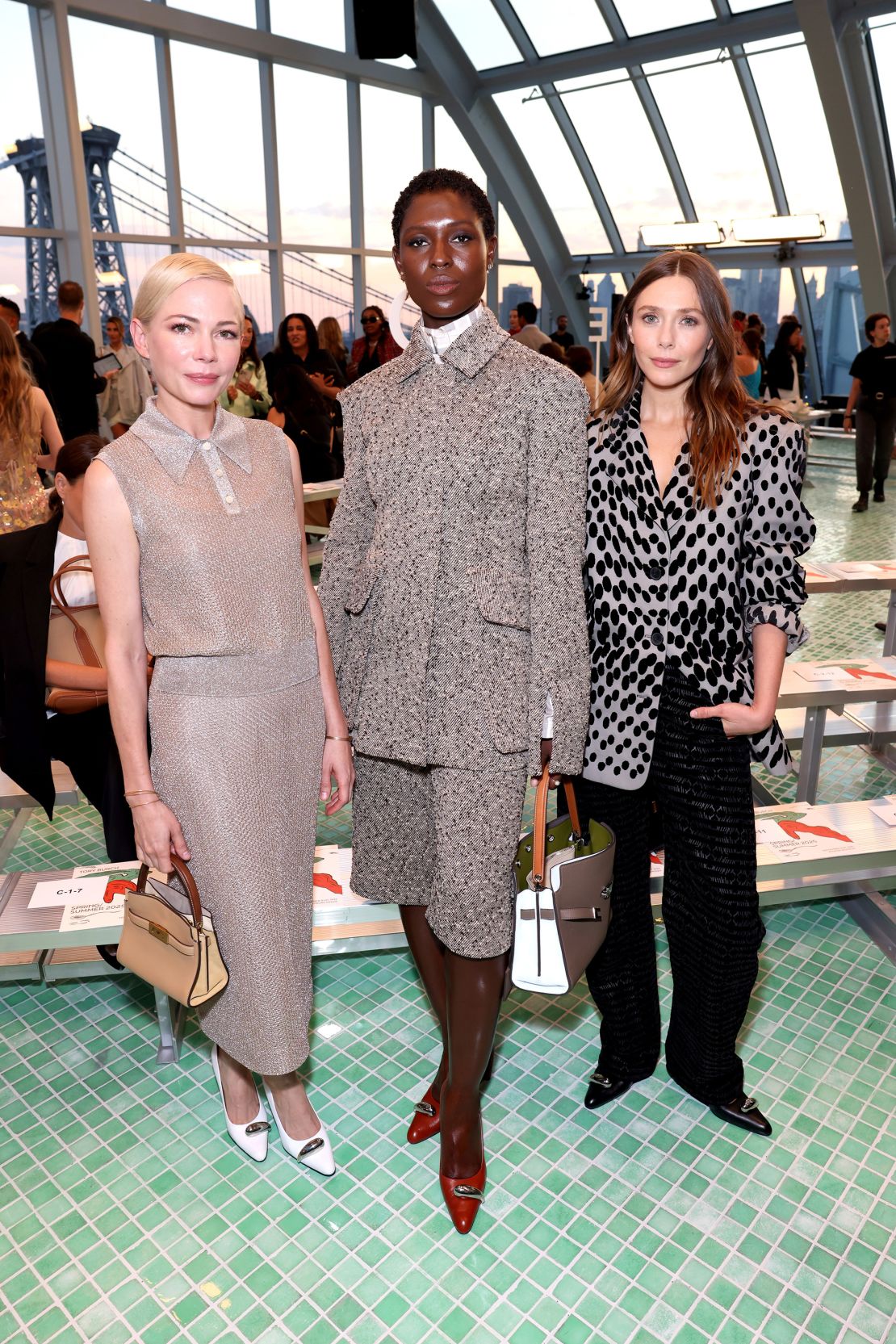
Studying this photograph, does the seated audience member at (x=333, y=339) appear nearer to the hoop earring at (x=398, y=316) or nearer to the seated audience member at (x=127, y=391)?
the seated audience member at (x=127, y=391)

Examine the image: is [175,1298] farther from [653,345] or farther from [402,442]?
[653,345]

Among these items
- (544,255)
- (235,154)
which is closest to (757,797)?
(235,154)

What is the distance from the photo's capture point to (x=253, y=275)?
12.8 metres

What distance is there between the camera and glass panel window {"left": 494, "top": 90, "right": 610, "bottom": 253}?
569 inches

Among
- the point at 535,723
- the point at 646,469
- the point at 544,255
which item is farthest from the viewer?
the point at 544,255

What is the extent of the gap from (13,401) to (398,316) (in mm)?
2614

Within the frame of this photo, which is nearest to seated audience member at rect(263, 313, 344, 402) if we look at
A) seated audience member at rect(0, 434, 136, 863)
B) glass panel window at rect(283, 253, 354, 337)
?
seated audience member at rect(0, 434, 136, 863)

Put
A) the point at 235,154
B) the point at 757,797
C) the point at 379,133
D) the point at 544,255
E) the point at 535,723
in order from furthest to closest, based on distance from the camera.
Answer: the point at 544,255
the point at 379,133
the point at 235,154
the point at 757,797
the point at 535,723

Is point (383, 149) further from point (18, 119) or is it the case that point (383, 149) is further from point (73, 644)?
point (73, 644)

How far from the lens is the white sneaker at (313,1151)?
2117 mm

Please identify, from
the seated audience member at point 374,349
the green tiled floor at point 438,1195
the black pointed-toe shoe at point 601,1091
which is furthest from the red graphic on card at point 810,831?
the seated audience member at point 374,349

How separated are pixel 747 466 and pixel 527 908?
2.99 ft

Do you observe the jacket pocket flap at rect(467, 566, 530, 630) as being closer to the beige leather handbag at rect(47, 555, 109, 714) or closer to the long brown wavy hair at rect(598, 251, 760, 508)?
the long brown wavy hair at rect(598, 251, 760, 508)

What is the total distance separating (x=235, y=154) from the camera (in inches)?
479
